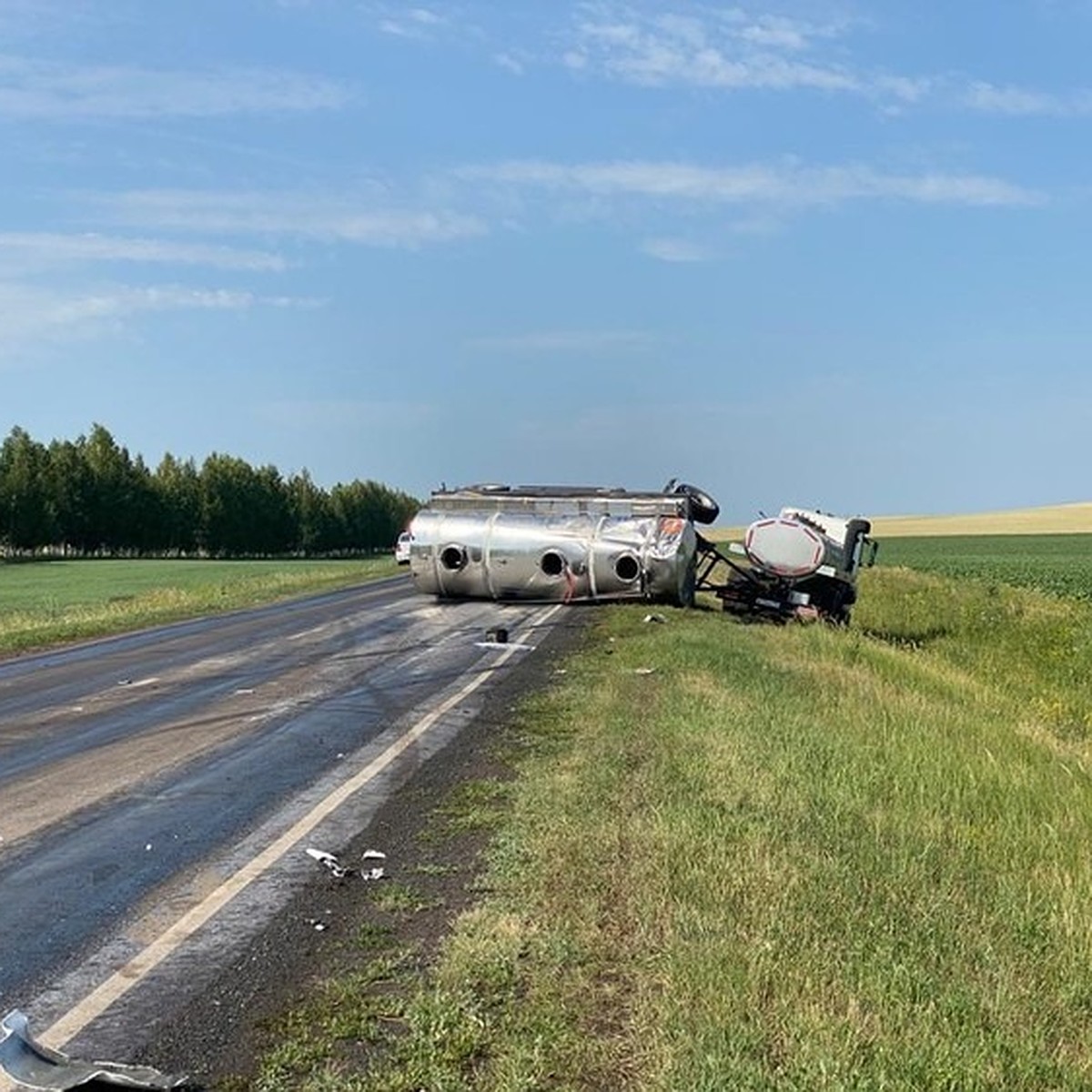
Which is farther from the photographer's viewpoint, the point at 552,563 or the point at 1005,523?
the point at 1005,523

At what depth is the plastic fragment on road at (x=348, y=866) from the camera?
6441mm

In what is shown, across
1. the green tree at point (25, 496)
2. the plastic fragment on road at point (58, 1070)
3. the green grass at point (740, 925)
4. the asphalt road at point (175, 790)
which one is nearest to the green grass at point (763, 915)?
the green grass at point (740, 925)

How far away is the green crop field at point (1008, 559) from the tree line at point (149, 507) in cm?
5163

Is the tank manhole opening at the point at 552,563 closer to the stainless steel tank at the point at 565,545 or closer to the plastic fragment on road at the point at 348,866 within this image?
the stainless steel tank at the point at 565,545

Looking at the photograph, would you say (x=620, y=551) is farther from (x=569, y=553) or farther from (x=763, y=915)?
(x=763, y=915)

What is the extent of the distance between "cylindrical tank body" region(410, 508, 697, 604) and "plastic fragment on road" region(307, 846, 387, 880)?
16.7 m

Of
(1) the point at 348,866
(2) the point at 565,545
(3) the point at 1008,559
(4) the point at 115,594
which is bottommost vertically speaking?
(4) the point at 115,594

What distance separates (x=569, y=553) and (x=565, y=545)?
6.6 inches

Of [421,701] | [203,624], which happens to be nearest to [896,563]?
[203,624]

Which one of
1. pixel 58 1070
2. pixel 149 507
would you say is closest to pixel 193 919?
pixel 58 1070

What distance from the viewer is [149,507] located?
9856 cm

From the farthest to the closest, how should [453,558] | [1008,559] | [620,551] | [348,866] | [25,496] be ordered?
[25,496] < [1008,559] < [453,558] < [620,551] < [348,866]

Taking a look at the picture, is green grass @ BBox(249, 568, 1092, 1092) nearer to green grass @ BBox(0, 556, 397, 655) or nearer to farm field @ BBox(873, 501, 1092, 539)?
green grass @ BBox(0, 556, 397, 655)

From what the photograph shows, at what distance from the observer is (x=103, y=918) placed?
5777 millimetres
